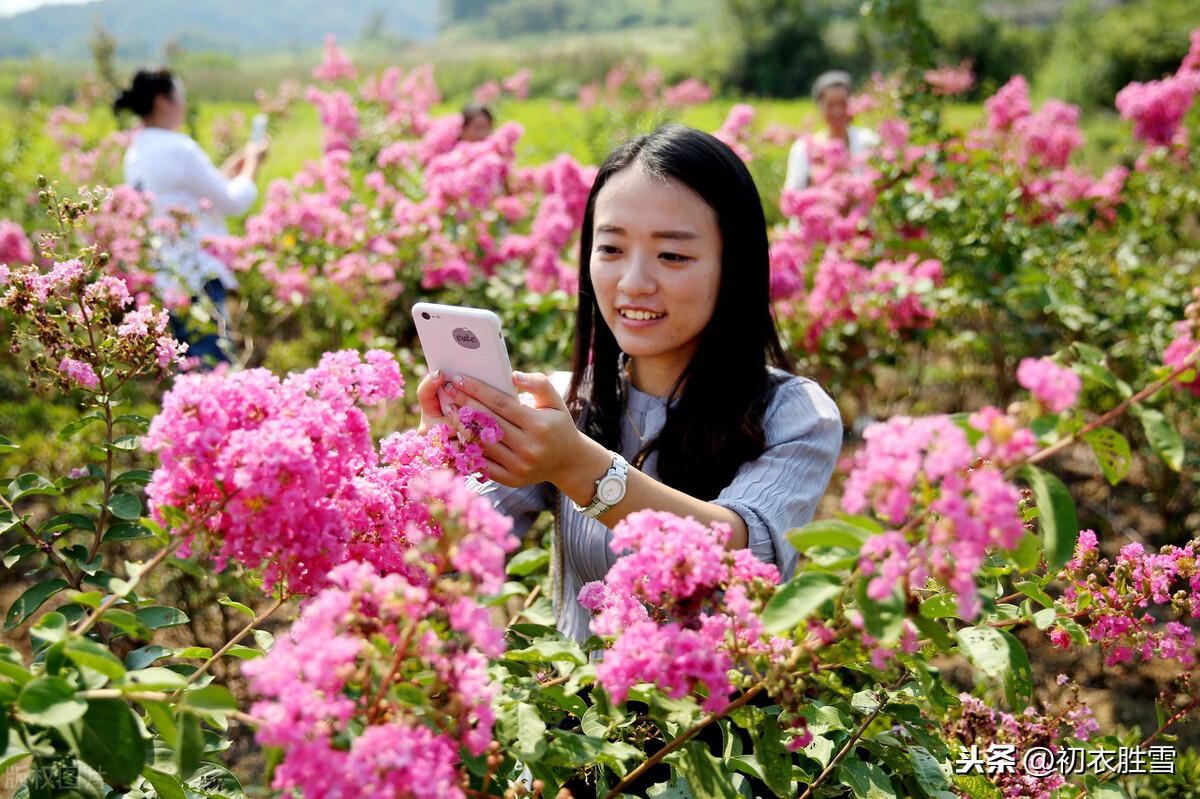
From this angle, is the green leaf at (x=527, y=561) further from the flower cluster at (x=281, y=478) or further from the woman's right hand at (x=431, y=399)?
the flower cluster at (x=281, y=478)

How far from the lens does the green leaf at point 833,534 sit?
822mm

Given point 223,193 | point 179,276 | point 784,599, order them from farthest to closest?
point 223,193 → point 179,276 → point 784,599

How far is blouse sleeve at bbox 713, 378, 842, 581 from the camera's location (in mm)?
1595

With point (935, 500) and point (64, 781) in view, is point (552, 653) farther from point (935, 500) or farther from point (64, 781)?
point (64, 781)

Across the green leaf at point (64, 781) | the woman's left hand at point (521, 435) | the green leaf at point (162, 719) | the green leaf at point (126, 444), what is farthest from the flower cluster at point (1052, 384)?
the green leaf at point (126, 444)

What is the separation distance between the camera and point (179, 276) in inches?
137

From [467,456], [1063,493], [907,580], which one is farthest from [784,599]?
[467,456]

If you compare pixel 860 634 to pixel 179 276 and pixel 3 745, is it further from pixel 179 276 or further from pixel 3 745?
pixel 179 276

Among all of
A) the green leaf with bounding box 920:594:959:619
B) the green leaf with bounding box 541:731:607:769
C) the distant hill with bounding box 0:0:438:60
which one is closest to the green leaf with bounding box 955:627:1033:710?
the green leaf with bounding box 920:594:959:619

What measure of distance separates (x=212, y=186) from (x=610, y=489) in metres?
3.82

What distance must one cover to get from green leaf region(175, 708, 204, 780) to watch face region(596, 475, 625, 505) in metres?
0.74

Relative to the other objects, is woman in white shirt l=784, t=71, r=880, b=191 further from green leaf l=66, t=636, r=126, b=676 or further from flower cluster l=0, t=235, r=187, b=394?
green leaf l=66, t=636, r=126, b=676

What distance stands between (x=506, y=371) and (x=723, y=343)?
26.9 inches

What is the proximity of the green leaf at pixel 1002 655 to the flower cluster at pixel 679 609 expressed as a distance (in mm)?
275
